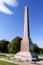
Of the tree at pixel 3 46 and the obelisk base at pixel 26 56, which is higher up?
the tree at pixel 3 46

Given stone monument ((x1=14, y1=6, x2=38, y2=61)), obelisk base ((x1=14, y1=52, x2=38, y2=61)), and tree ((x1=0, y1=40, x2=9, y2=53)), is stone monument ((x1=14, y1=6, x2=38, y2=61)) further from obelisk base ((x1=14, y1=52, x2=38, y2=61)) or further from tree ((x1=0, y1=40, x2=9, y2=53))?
tree ((x1=0, y1=40, x2=9, y2=53))

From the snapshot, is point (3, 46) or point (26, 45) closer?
point (26, 45)

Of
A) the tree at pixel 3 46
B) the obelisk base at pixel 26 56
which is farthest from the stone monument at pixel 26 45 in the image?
the tree at pixel 3 46

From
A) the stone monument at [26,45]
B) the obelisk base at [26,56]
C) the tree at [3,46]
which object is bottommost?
the obelisk base at [26,56]

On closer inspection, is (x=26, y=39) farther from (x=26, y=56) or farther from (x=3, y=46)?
(x=3, y=46)

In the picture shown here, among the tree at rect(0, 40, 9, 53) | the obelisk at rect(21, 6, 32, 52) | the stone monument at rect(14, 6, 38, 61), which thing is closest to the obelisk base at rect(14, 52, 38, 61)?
the stone monument at rect(14, 6, 38, 61)

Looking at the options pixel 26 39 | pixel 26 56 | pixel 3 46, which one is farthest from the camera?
pixel 3 46

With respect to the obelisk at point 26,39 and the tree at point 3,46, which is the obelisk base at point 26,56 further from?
the tree at point 3,46

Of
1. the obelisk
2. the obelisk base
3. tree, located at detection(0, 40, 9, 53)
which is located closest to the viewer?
the obelisk base

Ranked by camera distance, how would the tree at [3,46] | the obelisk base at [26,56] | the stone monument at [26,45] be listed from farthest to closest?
the tree at [3,46]
the stone monument at [26,45]
the obelisk base at [26,56]

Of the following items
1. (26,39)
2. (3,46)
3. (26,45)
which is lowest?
(26,45)

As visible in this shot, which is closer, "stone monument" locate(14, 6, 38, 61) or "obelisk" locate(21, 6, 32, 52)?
"stone monument" locate(14, 6, 38, 61)

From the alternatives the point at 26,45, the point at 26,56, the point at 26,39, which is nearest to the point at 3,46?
the point at 26,39

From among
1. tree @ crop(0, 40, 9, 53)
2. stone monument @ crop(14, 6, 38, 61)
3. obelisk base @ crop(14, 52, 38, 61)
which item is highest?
tree @ crop(0, 40, 9, 53)
